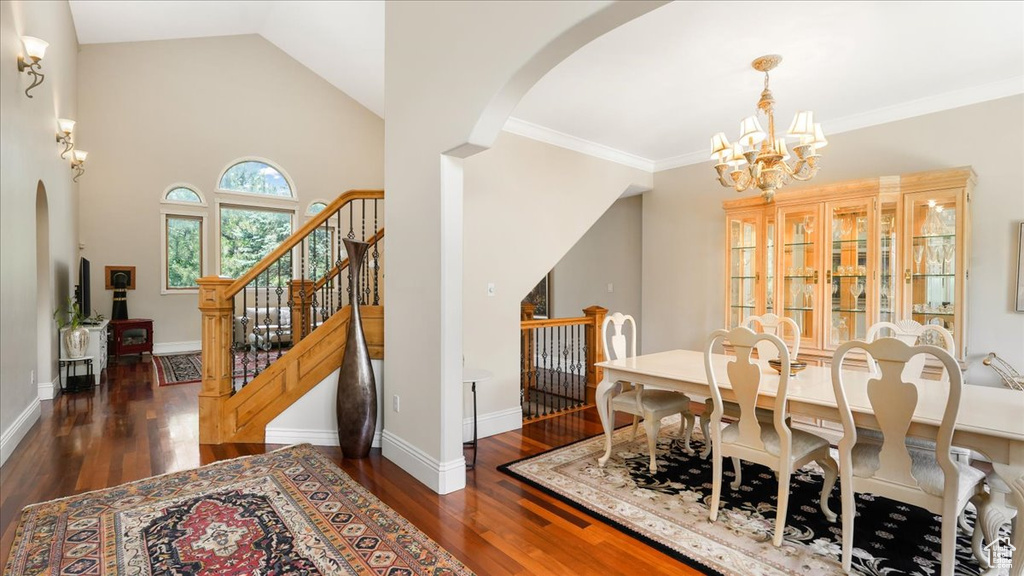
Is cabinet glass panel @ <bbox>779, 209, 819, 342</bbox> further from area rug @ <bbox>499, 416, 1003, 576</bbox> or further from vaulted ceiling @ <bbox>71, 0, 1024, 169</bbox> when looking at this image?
area rug @ <bbox>499, 416, 1003, 576</bbox>

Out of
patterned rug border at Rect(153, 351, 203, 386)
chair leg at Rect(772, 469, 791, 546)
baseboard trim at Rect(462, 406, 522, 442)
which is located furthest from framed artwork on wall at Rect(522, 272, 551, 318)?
chair leg at Rect(772, 469, 791, 546)

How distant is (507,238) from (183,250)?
6738 millimetres

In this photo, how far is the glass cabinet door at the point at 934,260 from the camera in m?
3.48

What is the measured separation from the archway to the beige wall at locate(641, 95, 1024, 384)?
6.79 meters

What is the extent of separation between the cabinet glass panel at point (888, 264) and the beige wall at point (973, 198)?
491 mm

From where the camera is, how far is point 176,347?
7965 mm

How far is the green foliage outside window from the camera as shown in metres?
7.91

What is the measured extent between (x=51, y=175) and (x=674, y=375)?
6.45m

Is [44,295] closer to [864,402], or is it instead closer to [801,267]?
[864,402]

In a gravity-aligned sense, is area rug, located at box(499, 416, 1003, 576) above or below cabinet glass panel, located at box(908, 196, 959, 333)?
below

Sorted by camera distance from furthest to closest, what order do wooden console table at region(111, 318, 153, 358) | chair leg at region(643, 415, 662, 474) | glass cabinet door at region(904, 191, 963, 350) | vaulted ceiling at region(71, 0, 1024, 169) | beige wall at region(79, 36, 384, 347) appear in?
1. beige wall at region(79, 36, 384, 347)
2. wooden console table at region(111, 318, 153, 358)
3. glass cabinet door at region(904, 191, 963, 350)
4. chair leg at region(643, 415, 662, 474)
5. vaulted ceiling at region(71, 0, 1024, 169)

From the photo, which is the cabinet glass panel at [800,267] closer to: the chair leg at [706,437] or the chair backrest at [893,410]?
the chair leg at [706,437]

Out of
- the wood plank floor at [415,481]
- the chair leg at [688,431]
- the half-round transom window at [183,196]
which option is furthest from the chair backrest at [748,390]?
the half-round transom window at [183,196]

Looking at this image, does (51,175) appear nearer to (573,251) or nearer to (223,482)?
(223,482)
